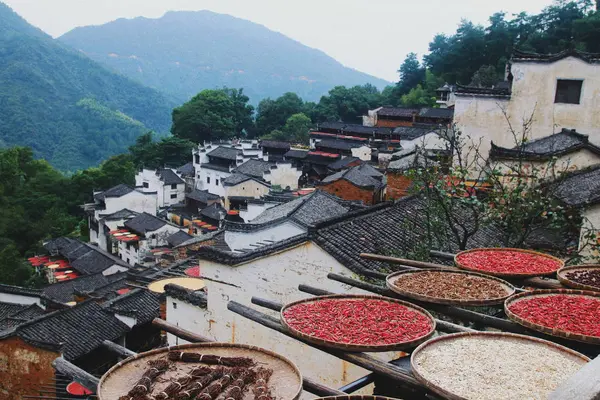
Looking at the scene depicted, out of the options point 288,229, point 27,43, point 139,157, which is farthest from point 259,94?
point 288,229

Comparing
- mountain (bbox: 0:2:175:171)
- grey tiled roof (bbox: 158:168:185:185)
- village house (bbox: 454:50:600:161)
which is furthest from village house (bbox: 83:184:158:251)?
mountain (bbox: 0:2:175:171)

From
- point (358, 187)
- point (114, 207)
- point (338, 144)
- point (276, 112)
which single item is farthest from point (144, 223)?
point (276, 112)

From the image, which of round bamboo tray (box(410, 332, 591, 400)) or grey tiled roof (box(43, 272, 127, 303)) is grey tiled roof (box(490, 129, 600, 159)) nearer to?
round bamboo tray (box(410, 332, 591, 400))

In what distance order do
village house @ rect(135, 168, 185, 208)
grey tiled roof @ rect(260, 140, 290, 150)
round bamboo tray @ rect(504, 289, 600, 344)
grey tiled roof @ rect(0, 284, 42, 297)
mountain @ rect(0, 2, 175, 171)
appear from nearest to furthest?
round bamboo tray @ rect(504, 289, 600, 344) → grey tiled roof @ rect(0, 284, 42, 297) → village house @ rect(135, 168, 185, 208) → grey tiled roof @ rect(260, 140, 290, 150) → mountain @ rect(0, 2, 175, 171)

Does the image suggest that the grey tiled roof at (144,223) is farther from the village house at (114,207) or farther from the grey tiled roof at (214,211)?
the grey tiled roof at (214,211)

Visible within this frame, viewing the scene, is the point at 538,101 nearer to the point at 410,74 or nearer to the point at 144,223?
the point at 144,223

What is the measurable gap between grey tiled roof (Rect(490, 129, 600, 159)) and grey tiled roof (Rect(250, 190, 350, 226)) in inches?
231

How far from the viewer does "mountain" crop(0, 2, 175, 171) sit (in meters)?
70.9

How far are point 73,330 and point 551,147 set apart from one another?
13018mm

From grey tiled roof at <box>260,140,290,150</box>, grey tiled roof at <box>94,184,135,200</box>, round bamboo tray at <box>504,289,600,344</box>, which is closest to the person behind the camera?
round bamboo tray at <box>504,289,600,344</box>

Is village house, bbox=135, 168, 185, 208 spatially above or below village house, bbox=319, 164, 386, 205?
below

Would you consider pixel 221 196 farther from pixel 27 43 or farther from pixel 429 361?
pixel 27 43

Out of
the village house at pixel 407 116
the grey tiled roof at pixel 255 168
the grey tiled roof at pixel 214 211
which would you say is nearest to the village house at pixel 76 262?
the grey tiled roof at pixel 214 211

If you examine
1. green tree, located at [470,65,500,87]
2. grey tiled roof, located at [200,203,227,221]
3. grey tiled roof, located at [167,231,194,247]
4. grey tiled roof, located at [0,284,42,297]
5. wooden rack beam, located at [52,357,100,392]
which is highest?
green tree, located at [470,65,500,87]
